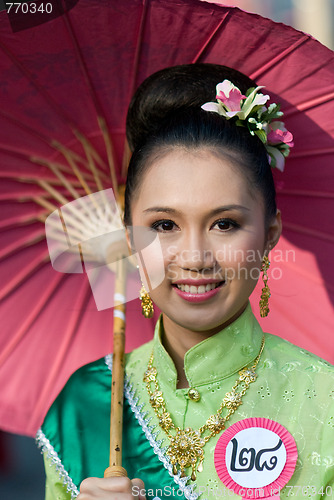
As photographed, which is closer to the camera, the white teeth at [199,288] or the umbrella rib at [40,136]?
the white teeth at [199,288]

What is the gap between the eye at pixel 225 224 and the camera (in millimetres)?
1701

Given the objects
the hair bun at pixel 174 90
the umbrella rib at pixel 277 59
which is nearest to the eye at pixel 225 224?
the hair bun at pixel 174 90

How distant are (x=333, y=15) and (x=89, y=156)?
470cm

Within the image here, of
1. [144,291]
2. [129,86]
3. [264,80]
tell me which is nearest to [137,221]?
[144,291]

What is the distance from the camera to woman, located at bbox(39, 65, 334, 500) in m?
1.68

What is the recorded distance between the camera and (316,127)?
1940 millimetres

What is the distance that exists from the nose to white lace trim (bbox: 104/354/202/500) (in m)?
0.49

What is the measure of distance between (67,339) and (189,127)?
2.61ft

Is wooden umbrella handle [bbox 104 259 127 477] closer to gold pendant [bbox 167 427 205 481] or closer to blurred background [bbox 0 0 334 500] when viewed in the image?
gold pendant [bbox 167 427 205 481]

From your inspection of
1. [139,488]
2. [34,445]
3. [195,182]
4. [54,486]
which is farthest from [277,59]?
[34,445]

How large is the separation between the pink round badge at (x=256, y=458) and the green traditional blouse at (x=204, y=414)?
27mm

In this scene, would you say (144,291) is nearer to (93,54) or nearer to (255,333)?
(255,333)

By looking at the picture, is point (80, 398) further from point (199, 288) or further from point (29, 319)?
point (199, 288)

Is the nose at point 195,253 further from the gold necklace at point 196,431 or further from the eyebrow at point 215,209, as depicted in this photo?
the gold necklace at point 196,431
